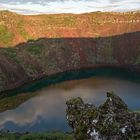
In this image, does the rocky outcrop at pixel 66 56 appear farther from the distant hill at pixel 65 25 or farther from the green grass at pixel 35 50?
the distant hill at pixel 65 25

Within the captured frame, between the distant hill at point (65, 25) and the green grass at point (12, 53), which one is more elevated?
the distant hill at point (65, 25)

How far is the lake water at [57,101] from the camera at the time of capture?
63.0 m

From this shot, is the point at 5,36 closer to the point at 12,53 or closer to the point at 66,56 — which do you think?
the point at 12,53

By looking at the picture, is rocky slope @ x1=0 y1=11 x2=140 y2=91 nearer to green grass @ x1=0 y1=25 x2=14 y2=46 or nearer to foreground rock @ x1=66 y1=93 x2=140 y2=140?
green grass @ x1=0 y1=25 x2=14 y2=46

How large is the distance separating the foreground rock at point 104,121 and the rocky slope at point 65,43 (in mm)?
97205

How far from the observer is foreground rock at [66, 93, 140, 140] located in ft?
33.3

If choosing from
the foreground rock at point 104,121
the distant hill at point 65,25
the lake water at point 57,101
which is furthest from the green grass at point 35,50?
the foreground rock at point 104,121

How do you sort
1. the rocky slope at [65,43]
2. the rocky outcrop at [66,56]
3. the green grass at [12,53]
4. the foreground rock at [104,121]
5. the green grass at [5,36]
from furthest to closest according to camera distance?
the green grass at [5,36]
the rocky slope at [65,43]
the green grass at [12,53]
the rocky outcrop at [66,56]
the foreground rock at [104,121]

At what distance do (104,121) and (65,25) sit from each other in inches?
5728

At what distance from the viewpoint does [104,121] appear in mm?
10641

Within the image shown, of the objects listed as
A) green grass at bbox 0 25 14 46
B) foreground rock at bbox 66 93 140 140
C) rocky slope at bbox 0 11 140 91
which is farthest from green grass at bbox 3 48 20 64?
foreground rock at bbox 66 93 140 140

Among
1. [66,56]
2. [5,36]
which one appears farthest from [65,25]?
[5,36]

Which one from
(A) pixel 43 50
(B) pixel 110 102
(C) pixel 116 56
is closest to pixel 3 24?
(A) pixel 43 50

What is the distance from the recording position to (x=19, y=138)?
41.0 m
